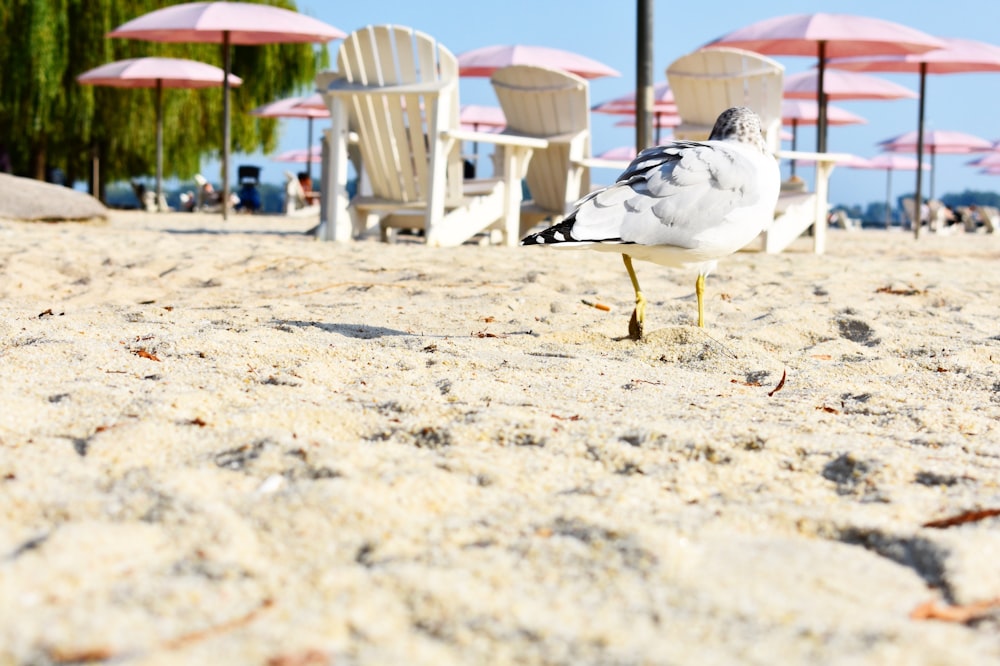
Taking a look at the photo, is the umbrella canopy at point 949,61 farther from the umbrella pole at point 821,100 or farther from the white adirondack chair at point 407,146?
the white adirondack chair at point 407,146

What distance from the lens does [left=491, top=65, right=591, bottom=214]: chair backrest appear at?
756 centimetres

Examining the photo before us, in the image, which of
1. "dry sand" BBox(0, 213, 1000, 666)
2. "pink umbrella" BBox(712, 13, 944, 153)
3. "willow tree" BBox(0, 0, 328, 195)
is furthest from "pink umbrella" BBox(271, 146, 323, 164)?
"dry sand" BBox(0, 213, 1000, 666)

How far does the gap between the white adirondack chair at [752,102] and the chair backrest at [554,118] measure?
73 cm

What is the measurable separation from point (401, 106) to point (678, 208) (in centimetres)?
441

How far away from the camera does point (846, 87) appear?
46.2ft

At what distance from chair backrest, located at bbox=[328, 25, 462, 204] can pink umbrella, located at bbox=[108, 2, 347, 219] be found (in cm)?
318

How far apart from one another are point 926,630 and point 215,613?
0.81 metres

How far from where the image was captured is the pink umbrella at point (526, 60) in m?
12.6

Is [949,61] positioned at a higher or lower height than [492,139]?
higher

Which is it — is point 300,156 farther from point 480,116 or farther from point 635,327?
point 635,327

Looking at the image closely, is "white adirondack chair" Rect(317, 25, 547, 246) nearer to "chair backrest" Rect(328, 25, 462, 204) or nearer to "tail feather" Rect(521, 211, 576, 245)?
"chair backrest" Rect(328, 25, 462, 204)

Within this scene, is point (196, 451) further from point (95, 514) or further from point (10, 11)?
point (10, 11)

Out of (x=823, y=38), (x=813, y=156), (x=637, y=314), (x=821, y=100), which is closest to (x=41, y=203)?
(x=813, y=156)

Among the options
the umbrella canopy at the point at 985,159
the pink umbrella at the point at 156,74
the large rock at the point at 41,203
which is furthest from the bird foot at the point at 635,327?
the umbrella canopy at the point at 985,159
